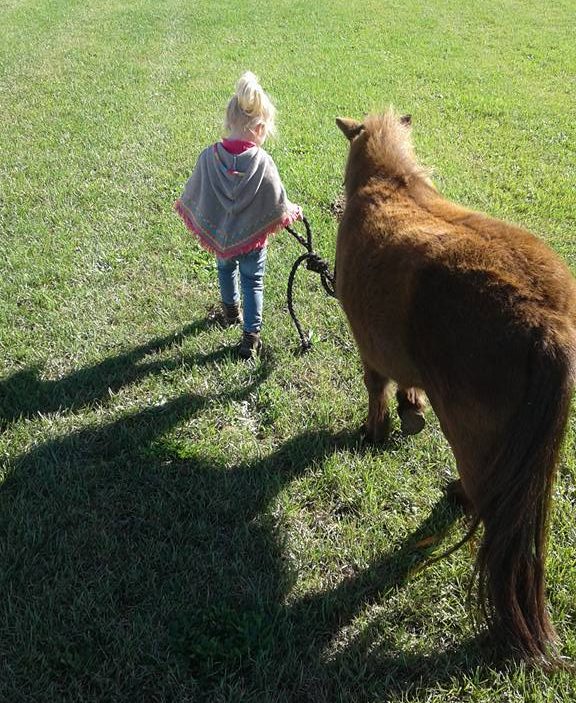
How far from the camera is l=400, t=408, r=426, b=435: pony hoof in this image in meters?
2.89

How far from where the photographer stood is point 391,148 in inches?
124

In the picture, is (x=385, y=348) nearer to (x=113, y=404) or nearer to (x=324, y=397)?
(x=324, y=397)

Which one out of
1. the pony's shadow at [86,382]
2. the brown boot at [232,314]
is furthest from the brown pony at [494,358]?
the pony's shadow at [86,382]

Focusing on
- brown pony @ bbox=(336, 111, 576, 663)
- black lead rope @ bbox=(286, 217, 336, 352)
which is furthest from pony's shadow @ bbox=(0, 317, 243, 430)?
brown pony @ bbox=(336, 111, 576, 663)

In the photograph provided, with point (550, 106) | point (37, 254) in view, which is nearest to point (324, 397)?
point (37, 254)

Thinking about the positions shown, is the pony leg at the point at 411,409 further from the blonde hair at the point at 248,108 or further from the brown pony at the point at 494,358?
the blonde hair at the point at 248,108

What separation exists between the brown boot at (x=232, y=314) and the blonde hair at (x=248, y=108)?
1265 millimetres

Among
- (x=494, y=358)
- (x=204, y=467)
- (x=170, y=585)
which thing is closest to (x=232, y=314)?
(x=204, y=467)

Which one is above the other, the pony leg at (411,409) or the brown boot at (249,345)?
the pony leg at (411,409)

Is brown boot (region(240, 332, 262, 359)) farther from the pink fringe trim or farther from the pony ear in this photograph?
the pony ear

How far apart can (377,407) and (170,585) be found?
1408 mm

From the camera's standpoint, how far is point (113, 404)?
3.61 m

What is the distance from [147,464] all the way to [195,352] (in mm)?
1061

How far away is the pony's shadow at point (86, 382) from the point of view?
358cm
